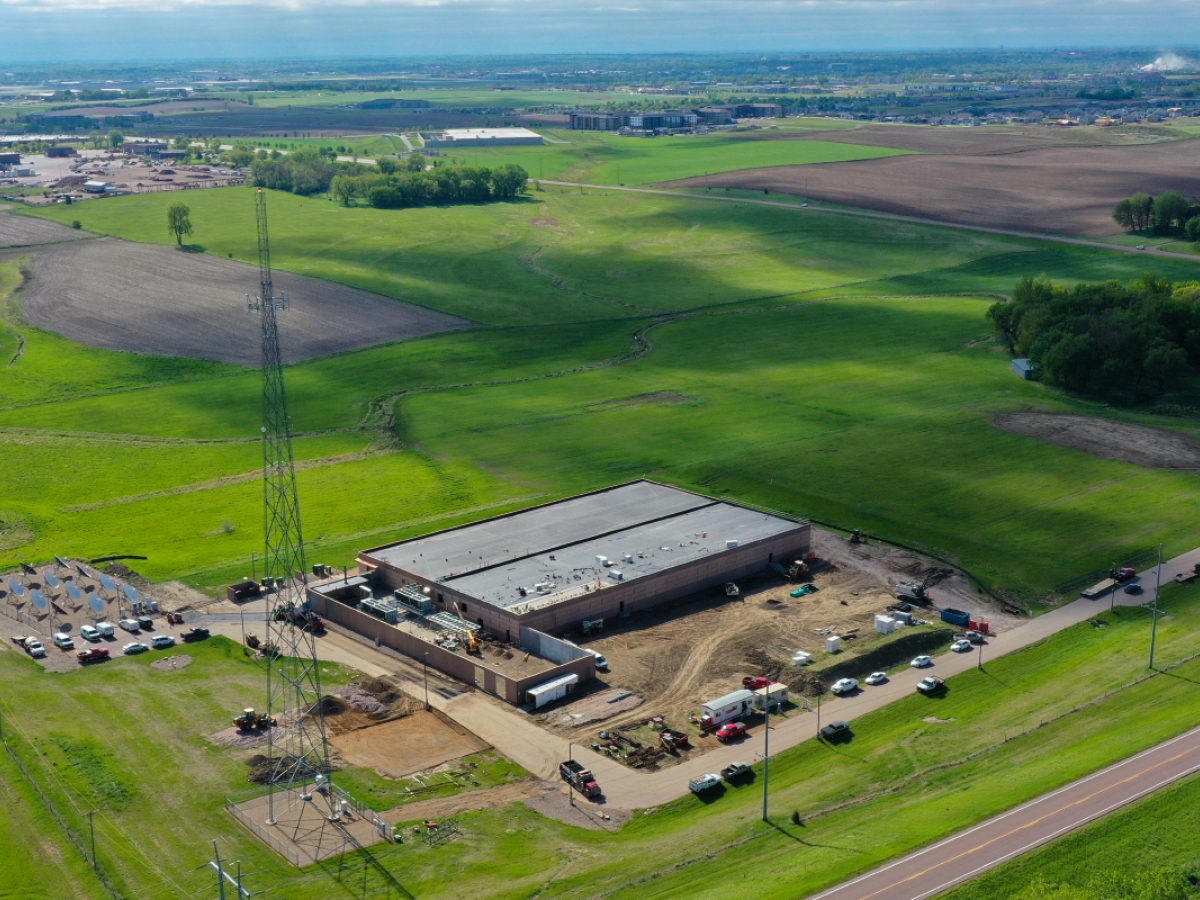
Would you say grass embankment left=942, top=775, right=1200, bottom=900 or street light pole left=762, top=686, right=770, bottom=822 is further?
street light pole left=762, top=686, right=770, bottom=822

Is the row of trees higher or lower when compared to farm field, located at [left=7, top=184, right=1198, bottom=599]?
higher

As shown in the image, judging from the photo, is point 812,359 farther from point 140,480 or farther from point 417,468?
point 140,480

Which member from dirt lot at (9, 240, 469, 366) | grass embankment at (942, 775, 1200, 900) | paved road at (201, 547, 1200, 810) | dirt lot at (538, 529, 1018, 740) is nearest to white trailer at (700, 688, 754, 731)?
paved road at (201, 547, 1200, 810)

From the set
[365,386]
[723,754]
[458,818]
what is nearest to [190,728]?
[458,818]

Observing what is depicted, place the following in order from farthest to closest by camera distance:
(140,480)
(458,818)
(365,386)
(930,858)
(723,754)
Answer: (365,386) → (140,480) → (723,754) → (458,818) → (930,858)

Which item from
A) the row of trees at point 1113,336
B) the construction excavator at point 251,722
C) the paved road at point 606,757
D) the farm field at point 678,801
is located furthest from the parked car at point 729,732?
the row of trees at point 1113,336

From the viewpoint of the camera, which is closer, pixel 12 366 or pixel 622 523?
pixel 622 523

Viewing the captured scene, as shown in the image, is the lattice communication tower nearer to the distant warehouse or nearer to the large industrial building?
the large industrial building
